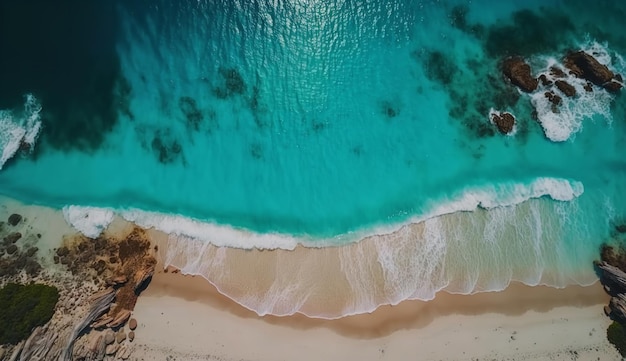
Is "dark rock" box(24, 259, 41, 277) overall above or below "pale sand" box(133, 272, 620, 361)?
above

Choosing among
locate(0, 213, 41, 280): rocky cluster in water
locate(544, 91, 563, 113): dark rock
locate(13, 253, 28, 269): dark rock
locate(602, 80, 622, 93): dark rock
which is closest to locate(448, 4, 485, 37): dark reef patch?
locate(544, 91, 563, 113): dark rock

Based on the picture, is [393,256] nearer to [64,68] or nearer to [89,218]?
[89,218]

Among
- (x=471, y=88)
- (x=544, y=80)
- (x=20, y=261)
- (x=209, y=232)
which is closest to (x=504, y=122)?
(x=471, y=88)

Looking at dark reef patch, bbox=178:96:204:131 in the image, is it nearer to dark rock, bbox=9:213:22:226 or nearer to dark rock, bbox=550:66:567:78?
dark rock, bbox=9:213:22:226

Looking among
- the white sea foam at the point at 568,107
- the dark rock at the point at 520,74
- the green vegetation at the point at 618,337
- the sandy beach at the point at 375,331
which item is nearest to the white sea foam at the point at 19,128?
the sandy beach at the point at 375,331

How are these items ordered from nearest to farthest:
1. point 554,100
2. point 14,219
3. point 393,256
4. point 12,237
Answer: point 12,237, point 14,219, point 393,256, point 554,100

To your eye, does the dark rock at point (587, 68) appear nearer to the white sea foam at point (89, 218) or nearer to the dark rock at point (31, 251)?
the white sea foam at point (89, 218)
